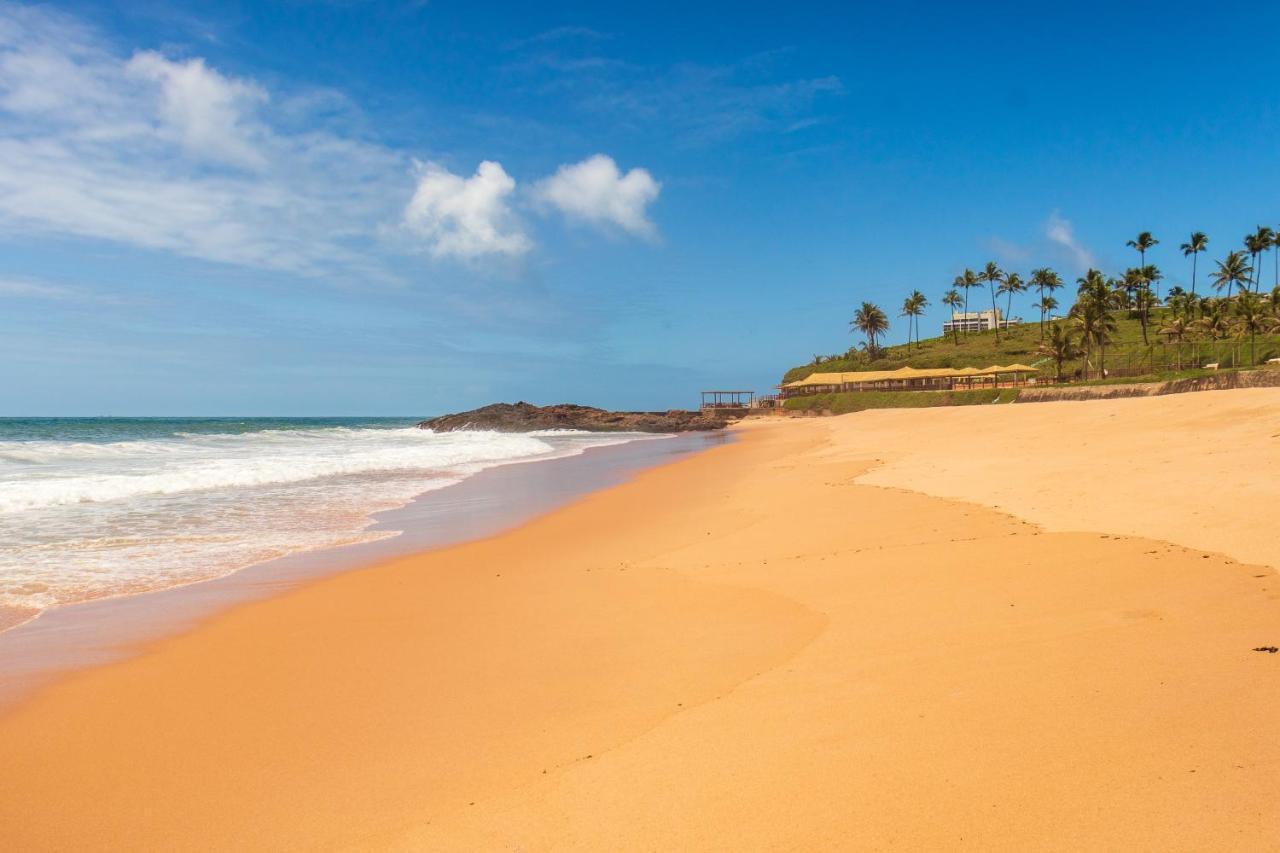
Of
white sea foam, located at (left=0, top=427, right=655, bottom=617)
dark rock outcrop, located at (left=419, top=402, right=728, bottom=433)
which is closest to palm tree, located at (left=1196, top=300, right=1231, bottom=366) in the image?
dark rock outcrop, located at (left=419, top=402, right=728, bottom=433)

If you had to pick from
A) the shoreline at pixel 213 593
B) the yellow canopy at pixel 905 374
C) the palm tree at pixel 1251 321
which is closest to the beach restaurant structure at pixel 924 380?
the yellow canopy at pixel 905 374

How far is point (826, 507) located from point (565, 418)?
2781 inches

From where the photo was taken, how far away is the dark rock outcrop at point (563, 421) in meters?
74.4

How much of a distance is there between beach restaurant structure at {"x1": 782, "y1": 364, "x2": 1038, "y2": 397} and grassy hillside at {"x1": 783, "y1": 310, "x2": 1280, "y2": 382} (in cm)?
419

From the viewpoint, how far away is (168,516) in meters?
13.6

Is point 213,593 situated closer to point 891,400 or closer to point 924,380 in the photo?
point 891,400

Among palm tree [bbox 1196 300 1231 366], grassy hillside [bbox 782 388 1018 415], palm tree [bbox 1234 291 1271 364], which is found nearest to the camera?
grassy hillside [bbox 782 388 1018 415]

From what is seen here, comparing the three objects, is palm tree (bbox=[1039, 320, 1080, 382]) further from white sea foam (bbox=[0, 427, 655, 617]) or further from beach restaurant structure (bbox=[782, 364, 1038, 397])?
white sea foam (bbox=[0, 427, 655, 617])

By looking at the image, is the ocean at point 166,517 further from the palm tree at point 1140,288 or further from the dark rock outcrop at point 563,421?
the palm tree at point 1140,288

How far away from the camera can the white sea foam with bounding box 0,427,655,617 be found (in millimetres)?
9094

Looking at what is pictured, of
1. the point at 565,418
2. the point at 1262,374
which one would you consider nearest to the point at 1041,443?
the point at 1262,374

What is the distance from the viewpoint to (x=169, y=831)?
3.39 metres

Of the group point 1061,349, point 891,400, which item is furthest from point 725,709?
point 1061,349

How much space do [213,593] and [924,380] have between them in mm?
70466
